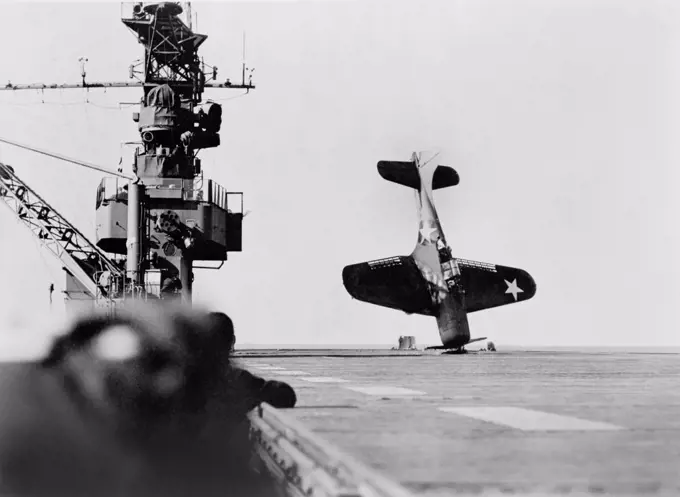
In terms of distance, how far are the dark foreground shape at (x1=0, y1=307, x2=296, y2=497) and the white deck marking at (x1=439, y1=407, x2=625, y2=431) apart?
304 cm

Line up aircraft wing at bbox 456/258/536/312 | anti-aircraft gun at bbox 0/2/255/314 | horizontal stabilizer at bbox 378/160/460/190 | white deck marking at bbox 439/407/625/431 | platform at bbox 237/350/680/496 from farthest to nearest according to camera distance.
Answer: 1. horizontal stabilizer at bbox 378/160/460/190
2. aircraft wing at bbox 456/258/536/312
3. anti-aircraft gun at bbox 0/2/255/314
4. white deck marking at bbox 439/407/625/431
5. platform at bbox 237/350/680/496

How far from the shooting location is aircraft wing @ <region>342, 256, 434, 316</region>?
53.7 meters

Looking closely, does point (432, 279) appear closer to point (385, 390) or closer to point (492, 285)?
point (492, 285)

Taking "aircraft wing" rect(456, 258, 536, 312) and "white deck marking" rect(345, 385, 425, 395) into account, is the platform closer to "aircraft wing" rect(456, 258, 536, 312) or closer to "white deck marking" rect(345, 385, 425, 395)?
"white deck marking" rect(345, 385, 425, 395)

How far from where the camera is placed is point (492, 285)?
57625mm

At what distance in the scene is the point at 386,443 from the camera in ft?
28.7

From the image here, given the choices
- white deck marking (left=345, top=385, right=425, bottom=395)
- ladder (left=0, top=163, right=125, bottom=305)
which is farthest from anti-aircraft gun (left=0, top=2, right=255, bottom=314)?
white deck marking (left=345, top=385, right=425, bottom=395)

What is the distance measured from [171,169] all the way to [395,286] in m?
14.8

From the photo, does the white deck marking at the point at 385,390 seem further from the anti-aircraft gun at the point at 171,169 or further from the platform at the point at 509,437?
the anti-aircraft gun at the point at 171,169

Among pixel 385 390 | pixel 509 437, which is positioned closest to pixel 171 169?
pixel 385 390

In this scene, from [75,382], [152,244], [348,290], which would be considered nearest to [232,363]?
[75,382]

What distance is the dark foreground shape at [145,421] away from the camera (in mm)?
7930

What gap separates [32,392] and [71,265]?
41.7 metres

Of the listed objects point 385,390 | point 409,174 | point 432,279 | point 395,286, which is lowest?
point 385,390
